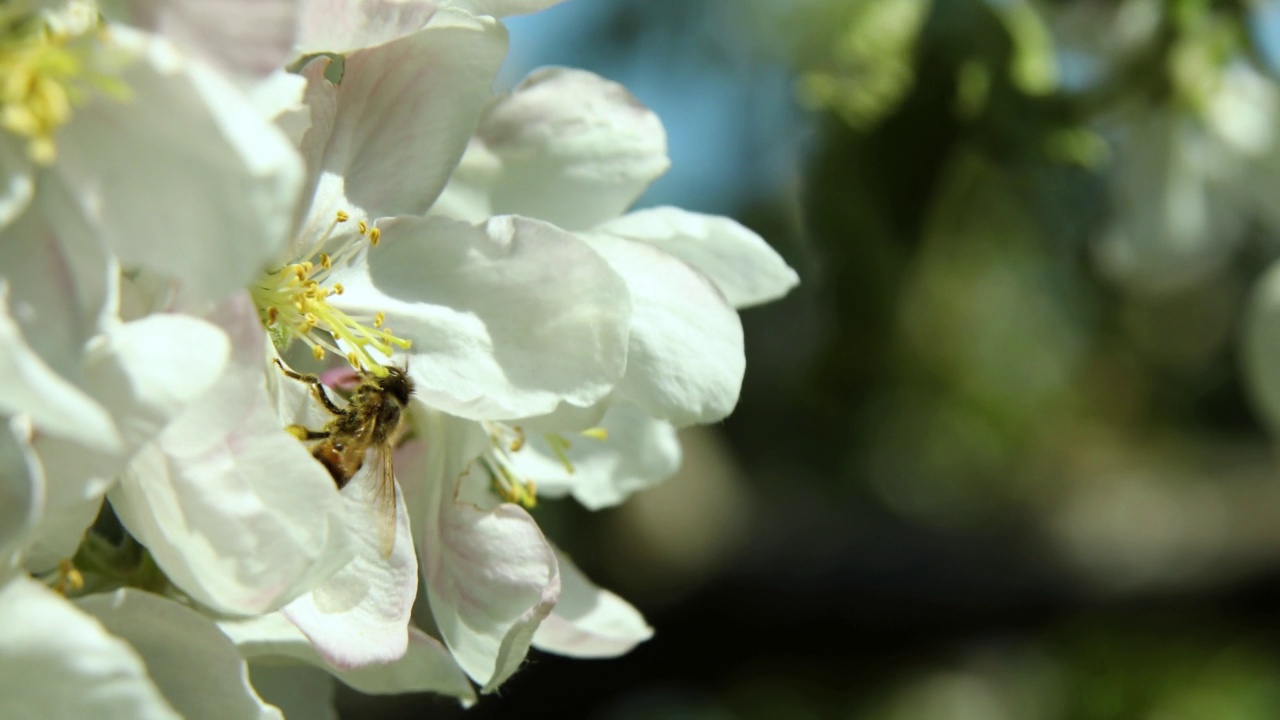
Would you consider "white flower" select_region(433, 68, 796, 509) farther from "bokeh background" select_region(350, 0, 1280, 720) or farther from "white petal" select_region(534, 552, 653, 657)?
"bokeh background" select_region(350, 0, 1280, 720)

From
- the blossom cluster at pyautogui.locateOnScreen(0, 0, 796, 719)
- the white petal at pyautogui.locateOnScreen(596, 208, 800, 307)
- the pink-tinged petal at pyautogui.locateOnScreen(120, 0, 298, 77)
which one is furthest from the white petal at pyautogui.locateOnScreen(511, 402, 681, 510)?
the pink-tinged petal at pyautogui.locateOnScreen(120, 0, 298, 77)

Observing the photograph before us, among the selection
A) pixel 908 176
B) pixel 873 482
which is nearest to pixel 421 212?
pixel 908 176

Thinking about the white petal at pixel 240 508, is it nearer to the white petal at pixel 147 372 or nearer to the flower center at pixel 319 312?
the white petal at pixel 147 372

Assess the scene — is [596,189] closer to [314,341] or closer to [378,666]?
[314,341]

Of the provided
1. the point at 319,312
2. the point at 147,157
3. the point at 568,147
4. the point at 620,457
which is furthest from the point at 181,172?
the point at 620,457

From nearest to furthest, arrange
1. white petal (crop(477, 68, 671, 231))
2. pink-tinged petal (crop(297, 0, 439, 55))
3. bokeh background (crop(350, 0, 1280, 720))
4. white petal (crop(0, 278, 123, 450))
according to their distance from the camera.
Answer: white petal (crop(0, 278, 123, 450)) → pink-tinged petal (crop(297, 0, 439, 55)) → white petal (crop(477, 68, 671, 231)) → bokeh background (crop(350, 0, 1280, 720))

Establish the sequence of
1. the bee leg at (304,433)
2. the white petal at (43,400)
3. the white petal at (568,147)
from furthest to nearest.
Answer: the white petal at (568,147)
the bee leg at (304,433)
the white petal at (43,400)

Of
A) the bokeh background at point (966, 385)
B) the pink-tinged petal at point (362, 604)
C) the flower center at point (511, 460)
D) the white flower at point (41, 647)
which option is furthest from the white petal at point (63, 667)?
the bokeh background at point (966, 385)
